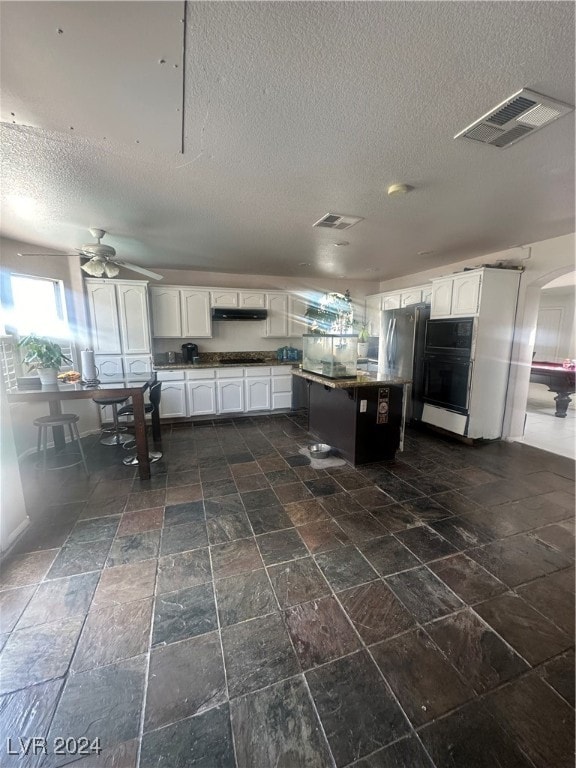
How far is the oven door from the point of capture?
387 centimetres

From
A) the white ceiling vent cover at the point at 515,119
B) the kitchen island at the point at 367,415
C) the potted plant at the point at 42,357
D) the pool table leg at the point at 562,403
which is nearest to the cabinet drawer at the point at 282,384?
the kitchen island at the point at 367,415

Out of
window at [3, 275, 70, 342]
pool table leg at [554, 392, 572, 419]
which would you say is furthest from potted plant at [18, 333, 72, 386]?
pool table leg at [554, 392, 572, 419]

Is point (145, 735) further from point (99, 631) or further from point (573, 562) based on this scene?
point (573, 562)

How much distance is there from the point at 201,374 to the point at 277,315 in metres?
1.77

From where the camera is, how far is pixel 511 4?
0.97m

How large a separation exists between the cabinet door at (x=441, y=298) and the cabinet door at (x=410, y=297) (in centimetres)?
52

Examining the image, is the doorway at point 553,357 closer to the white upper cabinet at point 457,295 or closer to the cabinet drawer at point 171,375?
the white upper cabinet at point 457,295

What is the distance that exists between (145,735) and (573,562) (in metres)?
2.47

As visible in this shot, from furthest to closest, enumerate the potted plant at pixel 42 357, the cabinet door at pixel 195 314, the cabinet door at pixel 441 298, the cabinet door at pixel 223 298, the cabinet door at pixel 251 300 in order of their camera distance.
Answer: the cabinet door at pixel 251 300 < the cabinet door at pixel 223 298 < the cabinet door at pixel 195 314 < the cabinet door at pixel 441 298 < the potted plant at pixel 42 357

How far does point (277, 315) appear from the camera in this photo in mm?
5590

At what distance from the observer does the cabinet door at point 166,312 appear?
481cm

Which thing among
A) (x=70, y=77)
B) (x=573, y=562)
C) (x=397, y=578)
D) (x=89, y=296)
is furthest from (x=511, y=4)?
(x=89, y=296)

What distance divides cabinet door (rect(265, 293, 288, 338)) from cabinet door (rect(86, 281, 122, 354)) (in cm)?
241

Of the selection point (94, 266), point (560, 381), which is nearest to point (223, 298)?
point (94, 266)
